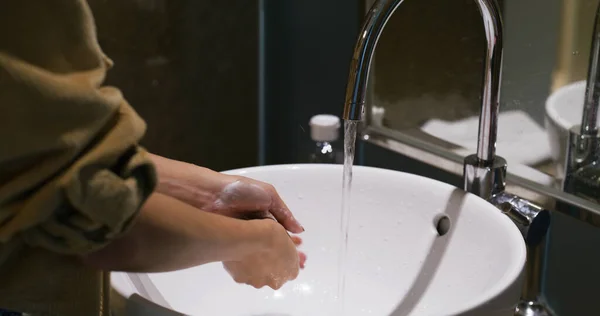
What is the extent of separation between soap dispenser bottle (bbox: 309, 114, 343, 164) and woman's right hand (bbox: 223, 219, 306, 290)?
46 centimetres

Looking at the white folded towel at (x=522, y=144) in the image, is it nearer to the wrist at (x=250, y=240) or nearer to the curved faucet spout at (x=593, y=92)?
the curved faucet spout at (x=593, y=92)

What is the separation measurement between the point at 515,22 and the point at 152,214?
0.68 metres

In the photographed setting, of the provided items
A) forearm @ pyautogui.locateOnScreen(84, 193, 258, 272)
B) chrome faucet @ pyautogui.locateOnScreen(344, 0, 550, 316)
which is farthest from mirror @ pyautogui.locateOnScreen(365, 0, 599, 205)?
forearm @ pyautogui.locateOnScreen(84, 193, 258, 272)

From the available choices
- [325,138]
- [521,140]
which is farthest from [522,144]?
[325,138]

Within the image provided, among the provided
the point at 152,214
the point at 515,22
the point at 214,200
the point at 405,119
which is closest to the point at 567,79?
the point at 515,22

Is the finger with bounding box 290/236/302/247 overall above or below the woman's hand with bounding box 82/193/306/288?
below

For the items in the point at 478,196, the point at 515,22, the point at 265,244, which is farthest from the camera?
the point at 515,22

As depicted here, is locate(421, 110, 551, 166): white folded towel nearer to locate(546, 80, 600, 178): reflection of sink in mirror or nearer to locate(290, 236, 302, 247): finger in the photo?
locate(546, 80, 600, 178): reflection of sink in mirror

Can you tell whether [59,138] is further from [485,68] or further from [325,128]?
[325,128]

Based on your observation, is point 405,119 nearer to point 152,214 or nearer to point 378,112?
point 378,112

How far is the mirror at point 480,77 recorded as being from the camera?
91cm

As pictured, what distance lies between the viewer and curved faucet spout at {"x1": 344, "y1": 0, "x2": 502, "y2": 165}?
74cm

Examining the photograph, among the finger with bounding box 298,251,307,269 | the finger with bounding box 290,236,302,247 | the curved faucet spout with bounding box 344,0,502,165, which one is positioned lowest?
the finger with bounding box 298,251,307,269

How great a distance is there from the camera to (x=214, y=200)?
0.74 metres
